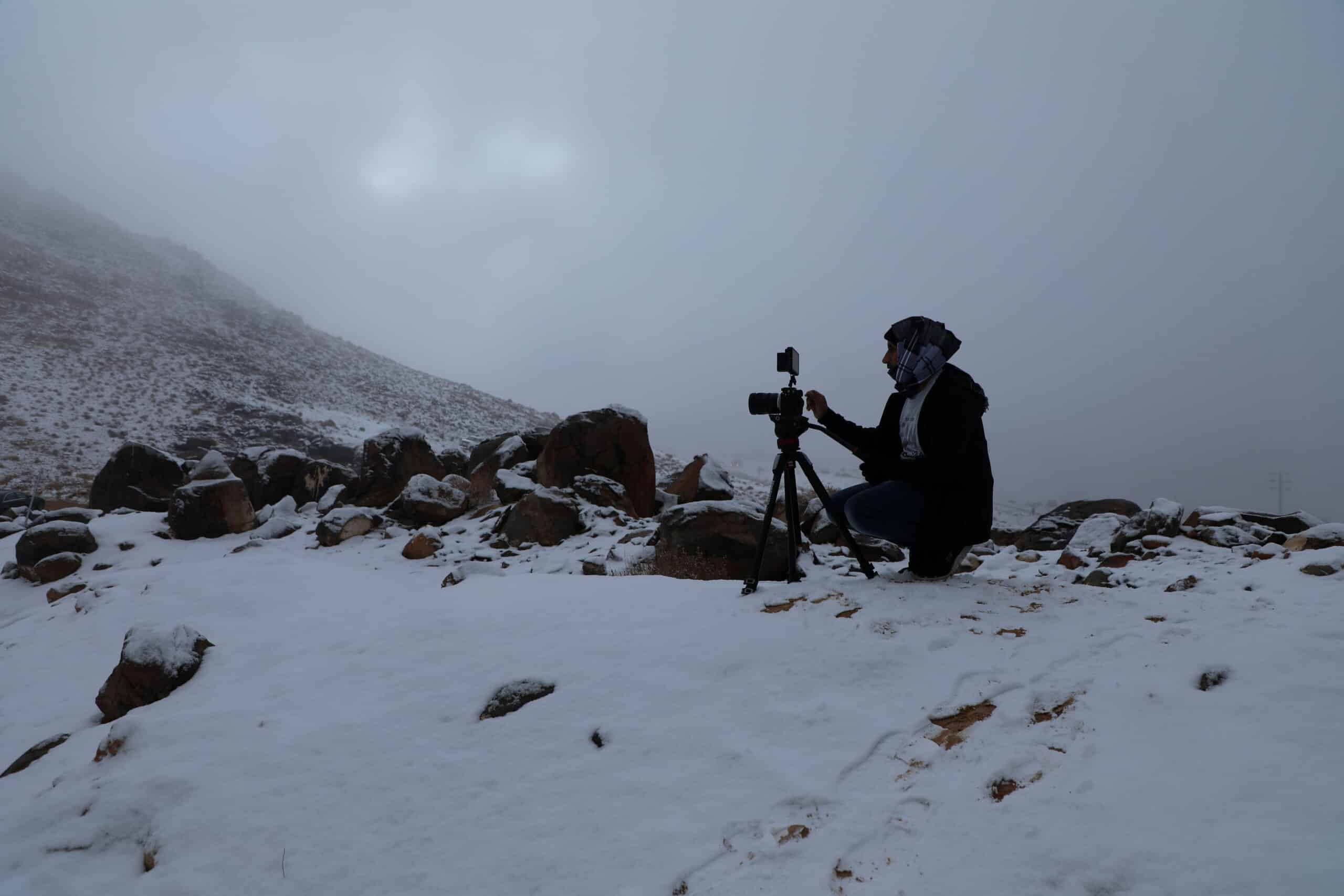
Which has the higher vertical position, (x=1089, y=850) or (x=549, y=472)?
(x=549, y=472)

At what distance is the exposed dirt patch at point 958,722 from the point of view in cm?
250

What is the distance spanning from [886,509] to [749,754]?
6.59ft

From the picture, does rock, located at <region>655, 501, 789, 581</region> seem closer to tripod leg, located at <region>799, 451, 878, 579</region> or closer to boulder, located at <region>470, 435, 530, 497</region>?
tripod leg, located at <region>799, 451, 878, 579</region>

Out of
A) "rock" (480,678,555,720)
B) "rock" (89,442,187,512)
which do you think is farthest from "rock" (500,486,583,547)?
"rock" (89,442,187,512)

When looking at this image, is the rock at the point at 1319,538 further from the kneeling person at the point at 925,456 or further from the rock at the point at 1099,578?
the kneeling person at the point at 925,456

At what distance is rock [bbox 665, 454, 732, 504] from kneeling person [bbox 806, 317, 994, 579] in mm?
7059

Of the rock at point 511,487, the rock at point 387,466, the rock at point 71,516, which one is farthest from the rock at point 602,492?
the rock at point 71,516

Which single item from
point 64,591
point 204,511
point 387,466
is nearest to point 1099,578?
point 387,466

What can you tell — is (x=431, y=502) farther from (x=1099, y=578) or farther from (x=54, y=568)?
(x=1099, y=578)

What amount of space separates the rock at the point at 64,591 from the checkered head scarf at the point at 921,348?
1036 centimetres

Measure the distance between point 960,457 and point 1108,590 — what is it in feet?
4.86

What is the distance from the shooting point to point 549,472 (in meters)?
10.9

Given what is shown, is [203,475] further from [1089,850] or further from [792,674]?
[1089,850]

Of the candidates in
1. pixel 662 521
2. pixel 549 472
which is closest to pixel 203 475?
pixel 549 472
